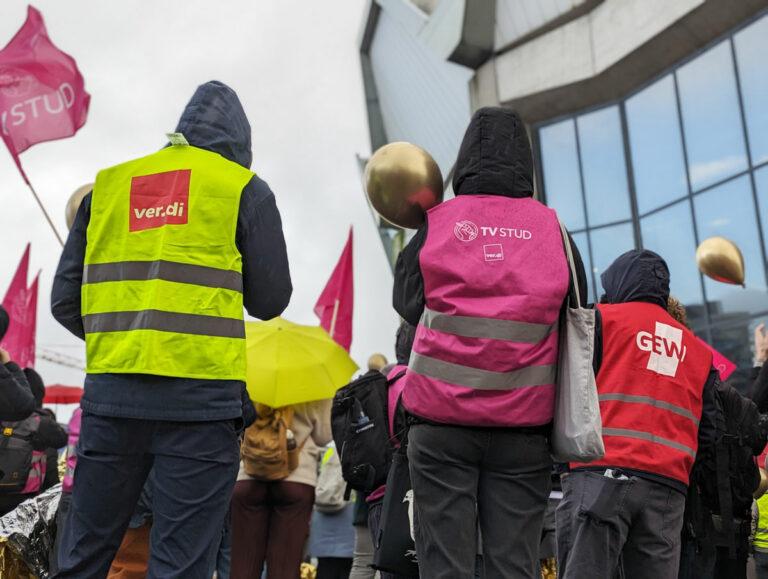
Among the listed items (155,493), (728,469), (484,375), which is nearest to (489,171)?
(484,375)

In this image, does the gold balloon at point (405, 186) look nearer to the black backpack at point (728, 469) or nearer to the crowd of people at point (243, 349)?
the crowd of people at point (243, 349)

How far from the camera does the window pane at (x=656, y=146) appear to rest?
1391cm

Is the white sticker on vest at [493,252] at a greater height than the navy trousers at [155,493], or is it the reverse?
the white sticker on vest at [493,252]

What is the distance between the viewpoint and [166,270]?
271 centimetres

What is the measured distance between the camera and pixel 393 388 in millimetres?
4102

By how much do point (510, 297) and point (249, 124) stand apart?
49.9 inches

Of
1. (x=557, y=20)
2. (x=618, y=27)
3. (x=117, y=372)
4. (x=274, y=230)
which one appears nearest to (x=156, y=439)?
(x=117, y=372)

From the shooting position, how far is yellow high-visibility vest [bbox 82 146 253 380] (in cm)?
265

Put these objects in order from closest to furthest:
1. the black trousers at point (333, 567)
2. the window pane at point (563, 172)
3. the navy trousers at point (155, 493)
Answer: the navy trousers at point (155, 493) < the black trousers at point (333, 567) < the window pane at point (563, 172)

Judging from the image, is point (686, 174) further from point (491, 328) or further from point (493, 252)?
point (491, 328)

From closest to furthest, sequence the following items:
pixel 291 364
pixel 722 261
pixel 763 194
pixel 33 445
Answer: pixel 291 364 < pixel 33 445 < pixel 722 261 < pixel 763 194

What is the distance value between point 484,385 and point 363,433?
4.71 feet

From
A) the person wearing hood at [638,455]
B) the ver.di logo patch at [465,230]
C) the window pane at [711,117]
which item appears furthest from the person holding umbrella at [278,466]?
the window pane at [711,117]

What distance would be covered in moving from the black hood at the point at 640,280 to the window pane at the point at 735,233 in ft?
28.0
